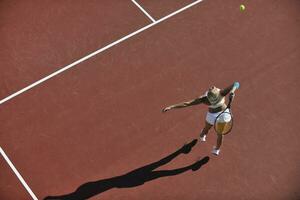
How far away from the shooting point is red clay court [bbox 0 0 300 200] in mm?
11375

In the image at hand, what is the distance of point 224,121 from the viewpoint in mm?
10633

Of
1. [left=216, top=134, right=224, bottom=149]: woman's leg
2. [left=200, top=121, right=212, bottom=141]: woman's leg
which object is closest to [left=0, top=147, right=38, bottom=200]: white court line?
[left=200, top=121, right=212, bottom=141]: woman's leg

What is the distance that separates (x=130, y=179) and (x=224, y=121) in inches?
97.5

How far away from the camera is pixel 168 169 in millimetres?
11516

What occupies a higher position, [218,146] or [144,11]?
[144,11]

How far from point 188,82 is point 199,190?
9.87 feet

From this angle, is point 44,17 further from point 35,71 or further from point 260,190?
point 260,190

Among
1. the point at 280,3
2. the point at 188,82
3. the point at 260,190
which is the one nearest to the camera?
the point at 260,190

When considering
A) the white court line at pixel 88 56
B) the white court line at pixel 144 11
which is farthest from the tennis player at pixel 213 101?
the white court line at pixel 144 11

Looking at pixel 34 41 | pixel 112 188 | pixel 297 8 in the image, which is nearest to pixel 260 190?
pixel 112 188

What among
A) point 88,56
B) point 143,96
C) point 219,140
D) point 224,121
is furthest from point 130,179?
point 88,56

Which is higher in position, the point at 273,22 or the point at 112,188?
the point at 273,22

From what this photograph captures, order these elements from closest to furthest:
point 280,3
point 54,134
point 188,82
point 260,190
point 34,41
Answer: point 260,190
point 54,134
point 188,82
point 34,41
point 280,3

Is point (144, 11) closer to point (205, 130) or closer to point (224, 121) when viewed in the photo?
point (205, 130)
